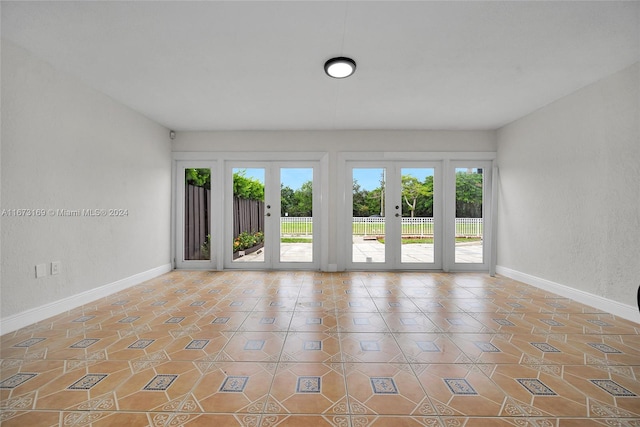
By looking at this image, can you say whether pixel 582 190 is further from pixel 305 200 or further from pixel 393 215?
pixel 305 200

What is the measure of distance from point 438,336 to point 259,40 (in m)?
3.00

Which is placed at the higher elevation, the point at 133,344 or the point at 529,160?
the point at 529,160

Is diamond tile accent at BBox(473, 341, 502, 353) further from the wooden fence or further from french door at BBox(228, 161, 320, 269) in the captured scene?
the wooden fence

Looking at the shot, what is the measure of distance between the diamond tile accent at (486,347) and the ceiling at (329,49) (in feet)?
8.42

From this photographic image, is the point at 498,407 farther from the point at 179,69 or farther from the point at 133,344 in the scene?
the point at 179,69

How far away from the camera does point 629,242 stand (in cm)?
288

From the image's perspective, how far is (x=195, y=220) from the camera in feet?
17.2

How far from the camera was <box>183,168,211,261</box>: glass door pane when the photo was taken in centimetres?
523

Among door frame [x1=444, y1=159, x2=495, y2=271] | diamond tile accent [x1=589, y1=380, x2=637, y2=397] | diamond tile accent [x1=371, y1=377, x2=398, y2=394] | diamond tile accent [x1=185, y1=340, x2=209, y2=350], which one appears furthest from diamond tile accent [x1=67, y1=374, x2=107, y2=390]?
door frame [x1=444, y1=159, x2=495, y2=271]

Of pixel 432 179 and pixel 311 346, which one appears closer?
pixel 311 346

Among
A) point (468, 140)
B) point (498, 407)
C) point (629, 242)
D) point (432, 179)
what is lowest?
point (498, 407)

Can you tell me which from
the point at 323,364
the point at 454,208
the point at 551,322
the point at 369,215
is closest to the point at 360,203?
the point at 369,215

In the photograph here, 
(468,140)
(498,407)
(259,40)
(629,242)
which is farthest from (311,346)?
(468,140)

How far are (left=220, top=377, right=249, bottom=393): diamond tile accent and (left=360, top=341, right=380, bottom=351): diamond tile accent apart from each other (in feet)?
2.97
